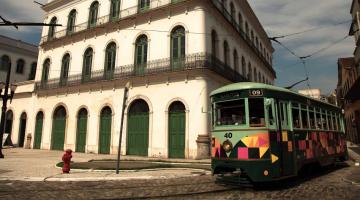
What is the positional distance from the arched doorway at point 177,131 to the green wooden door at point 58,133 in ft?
35.5

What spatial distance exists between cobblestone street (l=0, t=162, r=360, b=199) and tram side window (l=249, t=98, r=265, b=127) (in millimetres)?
1835

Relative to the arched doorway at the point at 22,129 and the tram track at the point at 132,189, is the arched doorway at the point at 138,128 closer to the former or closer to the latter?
the tram track at the point at 132,189

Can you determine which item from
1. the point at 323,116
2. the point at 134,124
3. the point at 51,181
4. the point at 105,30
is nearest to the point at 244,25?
the point at 105,30

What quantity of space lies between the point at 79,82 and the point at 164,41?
8.53 meters

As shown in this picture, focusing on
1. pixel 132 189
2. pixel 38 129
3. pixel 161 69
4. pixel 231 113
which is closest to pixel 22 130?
pixel 38 129

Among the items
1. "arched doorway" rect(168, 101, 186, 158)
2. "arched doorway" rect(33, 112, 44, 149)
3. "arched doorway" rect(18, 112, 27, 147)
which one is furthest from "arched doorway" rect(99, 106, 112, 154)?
"arched doorway" rect(18, 112, 27, 147)

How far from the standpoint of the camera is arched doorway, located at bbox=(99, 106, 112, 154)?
69.3 feet

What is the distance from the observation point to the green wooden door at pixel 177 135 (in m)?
17.9

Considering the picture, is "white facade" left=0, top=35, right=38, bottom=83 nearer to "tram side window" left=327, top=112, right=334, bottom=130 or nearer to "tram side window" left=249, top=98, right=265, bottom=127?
"tram side window" left=249, top=98, right=265, bottom=127

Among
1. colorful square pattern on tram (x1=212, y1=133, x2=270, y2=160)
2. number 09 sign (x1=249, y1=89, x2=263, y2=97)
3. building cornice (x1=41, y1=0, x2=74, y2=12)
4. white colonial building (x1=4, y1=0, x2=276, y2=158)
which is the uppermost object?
building cornice (x1=41, y1=0, x2=74, y2=12)

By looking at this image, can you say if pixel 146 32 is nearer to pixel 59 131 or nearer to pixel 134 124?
pixel 134 124

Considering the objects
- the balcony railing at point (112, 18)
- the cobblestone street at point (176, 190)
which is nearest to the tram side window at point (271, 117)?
the cobblestone street at point (176, 190)

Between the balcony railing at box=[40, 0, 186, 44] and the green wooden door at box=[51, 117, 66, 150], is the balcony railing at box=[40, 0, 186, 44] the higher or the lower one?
the higher one

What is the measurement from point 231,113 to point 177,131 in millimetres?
10103
